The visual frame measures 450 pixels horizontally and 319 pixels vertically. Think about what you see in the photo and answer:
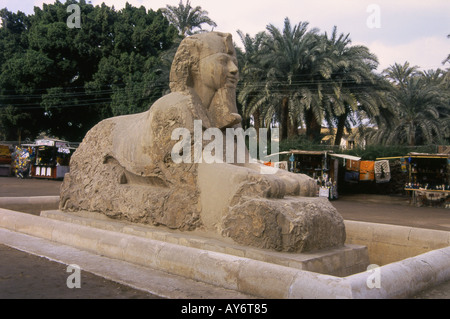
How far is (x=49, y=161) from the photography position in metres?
22.6

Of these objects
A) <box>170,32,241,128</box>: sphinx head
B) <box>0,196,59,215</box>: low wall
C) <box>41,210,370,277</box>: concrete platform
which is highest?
<box>170,32,241,128</box>: sphinx head

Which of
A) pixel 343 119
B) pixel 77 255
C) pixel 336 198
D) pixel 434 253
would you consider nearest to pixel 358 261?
pixel 434 253

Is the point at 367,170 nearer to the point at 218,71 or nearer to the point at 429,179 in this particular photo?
the point at 429,179

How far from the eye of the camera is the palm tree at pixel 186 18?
25.9 m

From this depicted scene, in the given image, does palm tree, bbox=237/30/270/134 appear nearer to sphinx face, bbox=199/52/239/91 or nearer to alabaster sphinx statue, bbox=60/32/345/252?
alabaster sphinx statue, bbox=60/32/345/252

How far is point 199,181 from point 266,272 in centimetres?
186

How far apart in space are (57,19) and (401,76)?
20.7 m

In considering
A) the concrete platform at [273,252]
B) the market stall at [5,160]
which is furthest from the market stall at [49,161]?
the concrete platform at [273,252]

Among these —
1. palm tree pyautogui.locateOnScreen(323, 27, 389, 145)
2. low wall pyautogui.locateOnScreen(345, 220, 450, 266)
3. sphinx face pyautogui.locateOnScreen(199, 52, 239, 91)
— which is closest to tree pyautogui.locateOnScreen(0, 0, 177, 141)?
palm tree pyautogui.locateOnScreen(323, 27, 389, 145)

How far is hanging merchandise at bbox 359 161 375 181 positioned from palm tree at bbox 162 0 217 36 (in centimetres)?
1364

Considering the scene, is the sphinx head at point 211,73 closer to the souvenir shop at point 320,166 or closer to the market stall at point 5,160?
the souvenir shop at point 320,166

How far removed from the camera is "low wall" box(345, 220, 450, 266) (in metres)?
5.20
